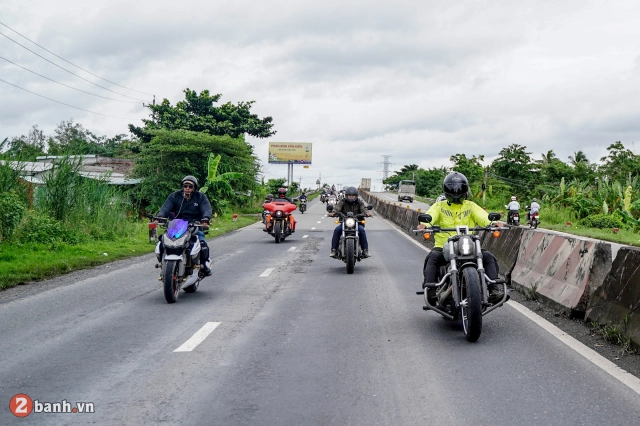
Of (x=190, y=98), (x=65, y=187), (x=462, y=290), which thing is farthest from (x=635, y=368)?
(x=190, y=98)

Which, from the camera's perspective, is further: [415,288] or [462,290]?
[415,288]

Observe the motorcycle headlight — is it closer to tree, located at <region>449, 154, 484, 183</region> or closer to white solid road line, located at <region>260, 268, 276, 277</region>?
white solid road line, located at <region>260, 268, 276, 277</region>

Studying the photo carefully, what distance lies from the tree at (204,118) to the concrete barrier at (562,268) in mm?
42725

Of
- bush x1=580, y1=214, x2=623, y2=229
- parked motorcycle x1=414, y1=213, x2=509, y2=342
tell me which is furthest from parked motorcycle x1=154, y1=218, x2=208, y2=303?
bush x1=580, y1=214, x2=623, y2=229

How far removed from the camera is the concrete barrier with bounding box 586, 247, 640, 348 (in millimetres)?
6922

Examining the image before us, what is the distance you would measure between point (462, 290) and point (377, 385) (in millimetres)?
2352

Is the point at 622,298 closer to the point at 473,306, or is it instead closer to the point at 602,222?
the point at 473,306

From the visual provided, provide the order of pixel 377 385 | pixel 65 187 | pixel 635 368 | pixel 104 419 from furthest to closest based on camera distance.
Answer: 1. pixel 65 187
2. pixel 635 368
3. pixel 377 385
4. pixel 104 419

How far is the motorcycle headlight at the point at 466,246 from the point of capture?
7.37 metres

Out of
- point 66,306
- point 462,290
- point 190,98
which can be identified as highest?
point 190,98

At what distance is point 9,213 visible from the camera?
53.4 ft

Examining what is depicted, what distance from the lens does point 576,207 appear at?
40844mm

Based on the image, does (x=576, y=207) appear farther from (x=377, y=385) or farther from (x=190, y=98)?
(x=377, y=385)

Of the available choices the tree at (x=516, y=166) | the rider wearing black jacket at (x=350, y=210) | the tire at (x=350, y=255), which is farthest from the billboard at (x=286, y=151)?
the tire at (x=350, y=255)
